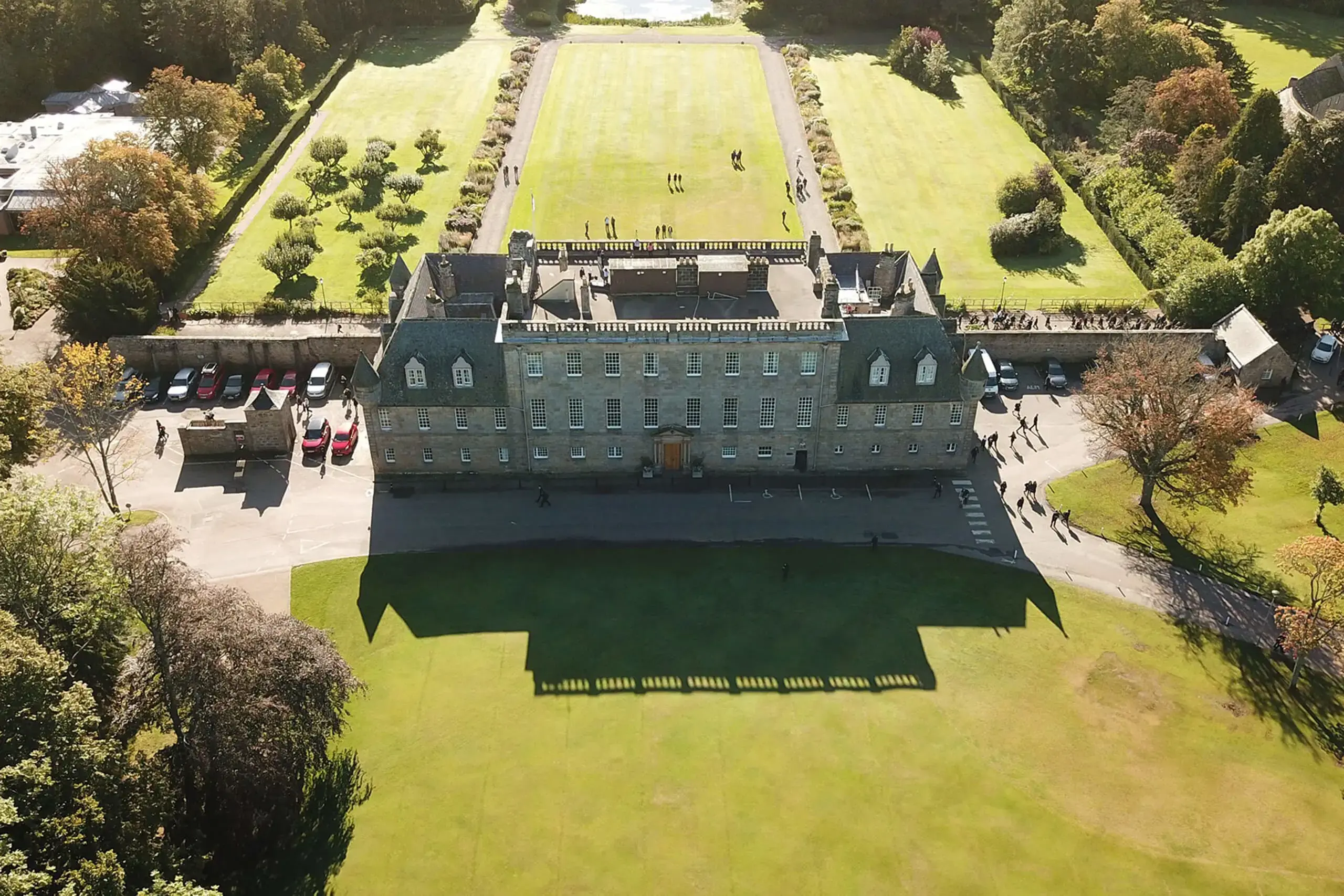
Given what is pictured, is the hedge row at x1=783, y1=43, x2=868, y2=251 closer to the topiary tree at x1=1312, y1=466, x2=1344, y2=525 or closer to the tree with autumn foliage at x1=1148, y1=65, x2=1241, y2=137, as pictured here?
the tree with autumn foliage at x1=1148, y1=65, x2=1241, y2=137

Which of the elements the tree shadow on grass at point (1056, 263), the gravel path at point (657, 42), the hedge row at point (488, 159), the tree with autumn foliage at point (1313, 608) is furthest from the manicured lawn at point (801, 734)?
the tree shadow on grass at point (1056, 263)

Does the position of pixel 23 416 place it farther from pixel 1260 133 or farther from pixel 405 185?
pixel 1260 133

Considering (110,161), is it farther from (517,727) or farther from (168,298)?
(517,727)

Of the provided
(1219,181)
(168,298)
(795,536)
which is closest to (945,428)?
(795,536)

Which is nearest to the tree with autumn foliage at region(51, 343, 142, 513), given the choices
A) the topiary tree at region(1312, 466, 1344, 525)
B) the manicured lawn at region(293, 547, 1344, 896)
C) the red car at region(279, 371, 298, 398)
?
the red car at region(279, 371, 298, 398)

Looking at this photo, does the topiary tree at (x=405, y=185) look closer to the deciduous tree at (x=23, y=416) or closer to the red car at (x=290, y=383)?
the red car at (x=290, y=383)

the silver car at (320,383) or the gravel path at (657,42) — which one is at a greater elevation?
the silver car at (320,383)
